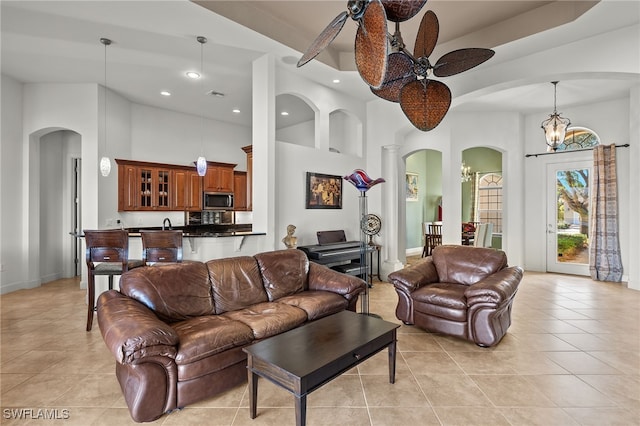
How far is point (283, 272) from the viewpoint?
340cm

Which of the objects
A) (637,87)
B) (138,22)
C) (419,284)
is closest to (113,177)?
(138,22)

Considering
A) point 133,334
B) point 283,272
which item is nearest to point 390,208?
point 283,272

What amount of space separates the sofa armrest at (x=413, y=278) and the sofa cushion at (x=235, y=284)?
1476mm

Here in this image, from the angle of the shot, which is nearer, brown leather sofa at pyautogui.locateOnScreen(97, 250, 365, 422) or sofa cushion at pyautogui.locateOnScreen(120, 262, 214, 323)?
brown leather sofa at pyautogui.locateOnScreen(97, 250, 365, 422)

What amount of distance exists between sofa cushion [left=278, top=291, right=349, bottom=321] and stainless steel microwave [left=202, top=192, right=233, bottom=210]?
440cm

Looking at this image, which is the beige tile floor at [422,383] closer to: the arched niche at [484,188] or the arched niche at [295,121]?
the arched niche at [484,188]

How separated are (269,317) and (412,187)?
793cm

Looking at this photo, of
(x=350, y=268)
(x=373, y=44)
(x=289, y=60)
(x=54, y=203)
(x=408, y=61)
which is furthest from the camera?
(x=54, y=203)

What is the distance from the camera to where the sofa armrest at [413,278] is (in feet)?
11.6

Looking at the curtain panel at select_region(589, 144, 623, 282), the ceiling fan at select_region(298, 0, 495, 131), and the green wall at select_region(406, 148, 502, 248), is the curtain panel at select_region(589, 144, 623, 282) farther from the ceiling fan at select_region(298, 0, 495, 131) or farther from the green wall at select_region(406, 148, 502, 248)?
the ceiling fan at select_region(298, 0, 495, 131)

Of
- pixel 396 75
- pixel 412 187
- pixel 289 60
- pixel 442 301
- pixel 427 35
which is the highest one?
pixel 289 60

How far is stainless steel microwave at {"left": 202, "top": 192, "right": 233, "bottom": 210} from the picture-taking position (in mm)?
6957

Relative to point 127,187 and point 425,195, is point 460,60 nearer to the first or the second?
point 127,187

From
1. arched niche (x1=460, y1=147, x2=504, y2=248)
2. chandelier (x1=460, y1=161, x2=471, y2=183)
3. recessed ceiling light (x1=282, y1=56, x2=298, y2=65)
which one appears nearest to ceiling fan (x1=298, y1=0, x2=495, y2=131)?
recessed ceiling light (x1=282, y1=56, x2=298, y2=65)
